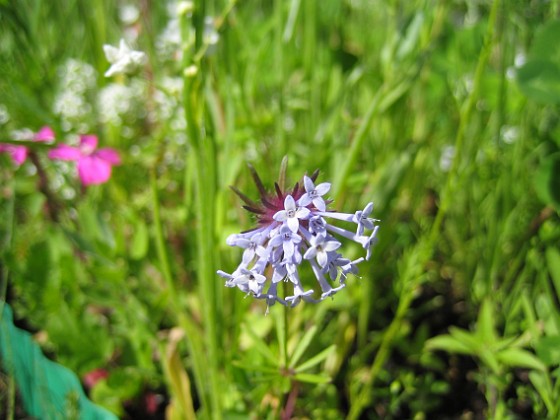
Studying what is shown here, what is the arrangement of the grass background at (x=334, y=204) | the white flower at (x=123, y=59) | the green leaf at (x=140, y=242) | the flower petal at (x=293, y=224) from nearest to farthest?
the flower petal at (x=293, y=224), the white flower at (x=123, y=59), the grass background at (x=334, y=204), the green leaf at (x=140, y=242)

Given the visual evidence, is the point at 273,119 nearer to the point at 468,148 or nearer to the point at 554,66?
the point at 468,148

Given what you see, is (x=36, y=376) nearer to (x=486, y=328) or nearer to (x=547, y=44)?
(x=486, y=328)

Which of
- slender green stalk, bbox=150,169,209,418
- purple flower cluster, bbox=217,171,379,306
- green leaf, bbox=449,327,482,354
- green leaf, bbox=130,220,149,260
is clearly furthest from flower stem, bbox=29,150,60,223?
green leaf, bbox=449,327,482,354

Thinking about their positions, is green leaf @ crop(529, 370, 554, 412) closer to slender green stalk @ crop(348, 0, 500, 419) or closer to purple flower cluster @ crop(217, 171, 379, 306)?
slender green stalk @ crop(348, 0, 500, 419)

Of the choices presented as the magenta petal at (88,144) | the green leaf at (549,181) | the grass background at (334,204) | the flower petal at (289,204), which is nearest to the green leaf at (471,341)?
the grass background at (334,204)

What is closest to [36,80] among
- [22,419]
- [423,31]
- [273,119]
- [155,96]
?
[155,96]

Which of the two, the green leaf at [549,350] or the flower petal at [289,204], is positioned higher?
the flower petal at [289,204]

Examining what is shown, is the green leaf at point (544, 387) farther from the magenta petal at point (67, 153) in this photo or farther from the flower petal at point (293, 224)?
the magenta petal at point (67, 153)
